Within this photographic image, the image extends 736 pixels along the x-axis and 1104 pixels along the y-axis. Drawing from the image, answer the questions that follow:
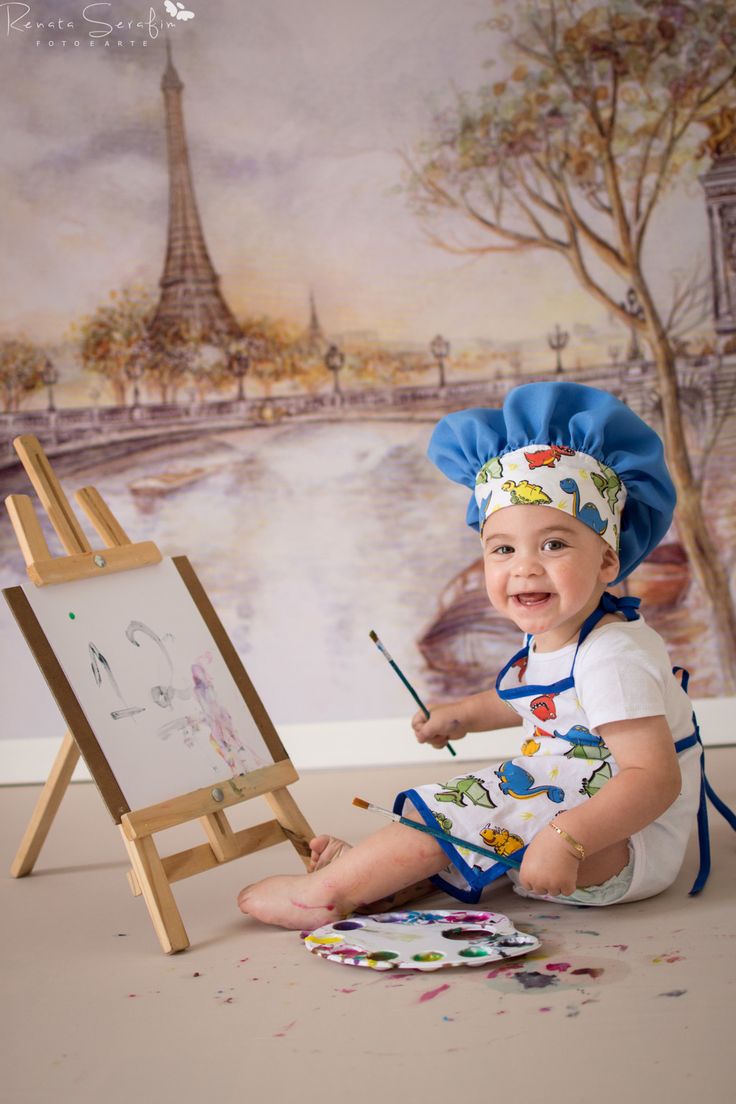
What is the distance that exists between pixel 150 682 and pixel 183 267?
2109 millimetres

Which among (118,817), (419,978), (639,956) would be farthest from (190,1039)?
(639,956)

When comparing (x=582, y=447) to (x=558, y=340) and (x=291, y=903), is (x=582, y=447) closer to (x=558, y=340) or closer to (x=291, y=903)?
(x=291, y=903)

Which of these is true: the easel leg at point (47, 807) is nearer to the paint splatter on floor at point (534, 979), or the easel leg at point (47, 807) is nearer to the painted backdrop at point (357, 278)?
the paint splatter on floor at point (534, 979)

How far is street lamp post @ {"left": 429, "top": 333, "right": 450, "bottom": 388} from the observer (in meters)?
3.97

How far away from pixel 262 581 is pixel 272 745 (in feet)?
5.60

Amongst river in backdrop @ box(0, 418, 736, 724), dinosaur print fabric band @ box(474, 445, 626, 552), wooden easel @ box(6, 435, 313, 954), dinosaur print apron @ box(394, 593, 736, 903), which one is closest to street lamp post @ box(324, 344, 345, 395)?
river in backdrop @ box(0, 418, 736, 724)

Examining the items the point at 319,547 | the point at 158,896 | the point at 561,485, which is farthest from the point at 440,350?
the point at 158,896

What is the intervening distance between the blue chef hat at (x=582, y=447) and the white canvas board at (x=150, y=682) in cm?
61

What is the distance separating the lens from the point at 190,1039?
1.60m

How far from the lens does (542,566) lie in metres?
1.99

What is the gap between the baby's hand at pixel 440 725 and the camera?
2312 millimetres

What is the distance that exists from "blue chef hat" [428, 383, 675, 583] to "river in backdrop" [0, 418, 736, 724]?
181 cm

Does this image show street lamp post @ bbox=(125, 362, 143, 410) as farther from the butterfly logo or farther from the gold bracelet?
the gold bracelet

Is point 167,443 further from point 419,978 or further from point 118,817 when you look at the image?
point 419,978
